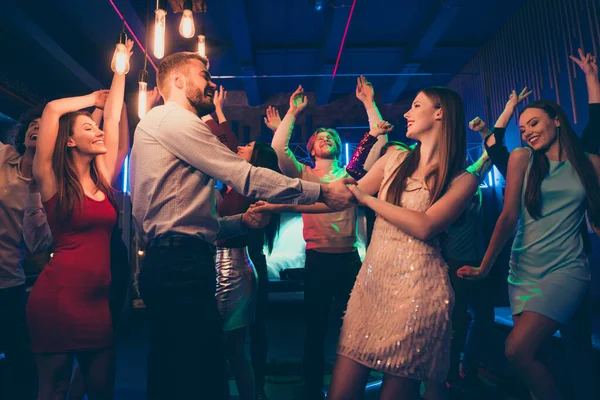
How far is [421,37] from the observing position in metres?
5.70

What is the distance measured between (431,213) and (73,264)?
4.98ft

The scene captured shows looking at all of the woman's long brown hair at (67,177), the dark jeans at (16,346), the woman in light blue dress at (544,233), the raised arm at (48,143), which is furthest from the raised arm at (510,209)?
the dark jeans at (16,346)

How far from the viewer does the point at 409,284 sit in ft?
4.97

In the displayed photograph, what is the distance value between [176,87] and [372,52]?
5.37 metres

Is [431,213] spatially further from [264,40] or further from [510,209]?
[264,40]

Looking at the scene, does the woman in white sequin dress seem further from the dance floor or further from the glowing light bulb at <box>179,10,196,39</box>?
the glowing light bulb at <box>179,10,196,39</box>

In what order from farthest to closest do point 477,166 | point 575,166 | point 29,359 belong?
1. point 477,166
2. point 29,359
3. point 575,166

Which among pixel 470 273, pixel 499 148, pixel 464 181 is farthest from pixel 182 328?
pixel 499 148

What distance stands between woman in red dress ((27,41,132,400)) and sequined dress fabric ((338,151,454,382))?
1.06 meters

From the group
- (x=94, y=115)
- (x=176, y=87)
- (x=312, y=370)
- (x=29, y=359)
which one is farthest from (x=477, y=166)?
(x=29, y=359)

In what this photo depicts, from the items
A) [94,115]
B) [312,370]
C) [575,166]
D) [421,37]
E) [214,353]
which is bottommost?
[312,370]

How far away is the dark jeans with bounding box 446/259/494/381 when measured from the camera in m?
3.14

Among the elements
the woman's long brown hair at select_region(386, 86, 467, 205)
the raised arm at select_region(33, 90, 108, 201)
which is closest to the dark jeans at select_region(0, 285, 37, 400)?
the raised arm at select_region(33, 90, 108, 201)

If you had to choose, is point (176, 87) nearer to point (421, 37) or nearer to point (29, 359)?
point (29, 359)
